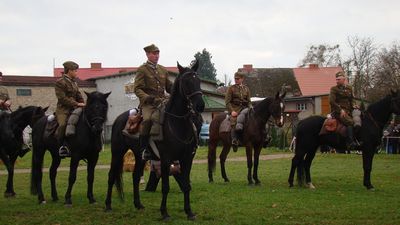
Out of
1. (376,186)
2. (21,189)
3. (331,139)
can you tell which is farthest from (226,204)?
(21,189)

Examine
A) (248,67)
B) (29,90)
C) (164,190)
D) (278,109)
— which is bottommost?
(164,190)

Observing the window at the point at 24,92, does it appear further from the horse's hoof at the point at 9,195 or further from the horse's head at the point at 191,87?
the horse's head at the point at 191,87

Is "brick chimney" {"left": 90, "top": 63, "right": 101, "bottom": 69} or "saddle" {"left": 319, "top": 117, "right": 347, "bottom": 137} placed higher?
"brick chimney" {"left": 90, "top": 63, "right": 101, "bottom": 69}

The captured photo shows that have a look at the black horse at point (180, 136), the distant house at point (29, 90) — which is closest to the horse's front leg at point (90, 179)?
the black horse at point (180, 136)

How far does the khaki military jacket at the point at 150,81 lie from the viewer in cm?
1101

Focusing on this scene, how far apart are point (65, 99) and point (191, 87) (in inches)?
169

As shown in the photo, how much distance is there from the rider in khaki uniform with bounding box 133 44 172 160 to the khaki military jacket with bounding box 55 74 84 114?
7.68 ft

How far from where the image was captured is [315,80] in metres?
72.4

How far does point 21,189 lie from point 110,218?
285 inches

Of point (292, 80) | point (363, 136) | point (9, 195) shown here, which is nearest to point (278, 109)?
point (363, 136)

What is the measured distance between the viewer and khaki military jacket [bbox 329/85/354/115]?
49.2ft

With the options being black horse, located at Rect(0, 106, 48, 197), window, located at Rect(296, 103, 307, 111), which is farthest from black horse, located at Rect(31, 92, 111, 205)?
window, located at Rect(296, 103, 307, 111)

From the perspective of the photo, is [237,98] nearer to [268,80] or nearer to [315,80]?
[315,80]

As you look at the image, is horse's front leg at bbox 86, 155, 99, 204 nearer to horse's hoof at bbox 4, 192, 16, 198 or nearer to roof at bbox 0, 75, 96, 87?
horse's hoof at bbox 4, 192, 16, 198
